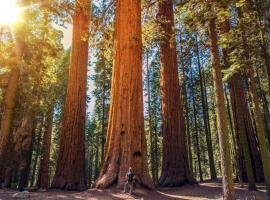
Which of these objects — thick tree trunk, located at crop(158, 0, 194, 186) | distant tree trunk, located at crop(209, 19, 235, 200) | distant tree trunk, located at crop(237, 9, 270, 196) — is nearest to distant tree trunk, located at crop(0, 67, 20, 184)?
thick tree trunk, located at crop(158, 0, 194, 186)

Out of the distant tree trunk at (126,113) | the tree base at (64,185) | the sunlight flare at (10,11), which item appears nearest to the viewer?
the distant tree trunk at (126,113)

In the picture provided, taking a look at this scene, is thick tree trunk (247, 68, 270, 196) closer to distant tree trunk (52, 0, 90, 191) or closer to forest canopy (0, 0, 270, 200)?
forest canopy (0, 0, 270, 200)

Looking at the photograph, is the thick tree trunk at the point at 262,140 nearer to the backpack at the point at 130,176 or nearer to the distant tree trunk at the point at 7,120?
the backpack at the point at 130,176

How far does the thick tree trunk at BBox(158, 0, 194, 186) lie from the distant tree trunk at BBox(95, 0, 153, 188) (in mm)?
2754

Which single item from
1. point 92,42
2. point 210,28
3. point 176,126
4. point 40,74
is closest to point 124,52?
point 210,28

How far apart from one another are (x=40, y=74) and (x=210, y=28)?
1173 centimetres

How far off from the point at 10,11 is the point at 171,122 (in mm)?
8770

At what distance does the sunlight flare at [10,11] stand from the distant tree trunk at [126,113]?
514cm

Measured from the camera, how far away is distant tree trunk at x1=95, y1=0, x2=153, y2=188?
27.9 feet

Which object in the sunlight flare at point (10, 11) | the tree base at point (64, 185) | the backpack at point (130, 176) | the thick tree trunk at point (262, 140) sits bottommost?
the tree base at point (64, 185)

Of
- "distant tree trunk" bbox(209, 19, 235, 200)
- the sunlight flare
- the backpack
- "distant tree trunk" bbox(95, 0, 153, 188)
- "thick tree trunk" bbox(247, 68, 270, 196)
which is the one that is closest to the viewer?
"distant tree trunk" bbox(209, 19, 235, 200)

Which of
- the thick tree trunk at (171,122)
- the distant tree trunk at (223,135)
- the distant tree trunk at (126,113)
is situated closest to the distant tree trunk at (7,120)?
the distant tree trunk at (126,113)

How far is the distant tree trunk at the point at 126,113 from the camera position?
27.9ft

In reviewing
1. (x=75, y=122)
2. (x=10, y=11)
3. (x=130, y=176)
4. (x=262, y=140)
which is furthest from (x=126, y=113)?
(x=10, y=11)
